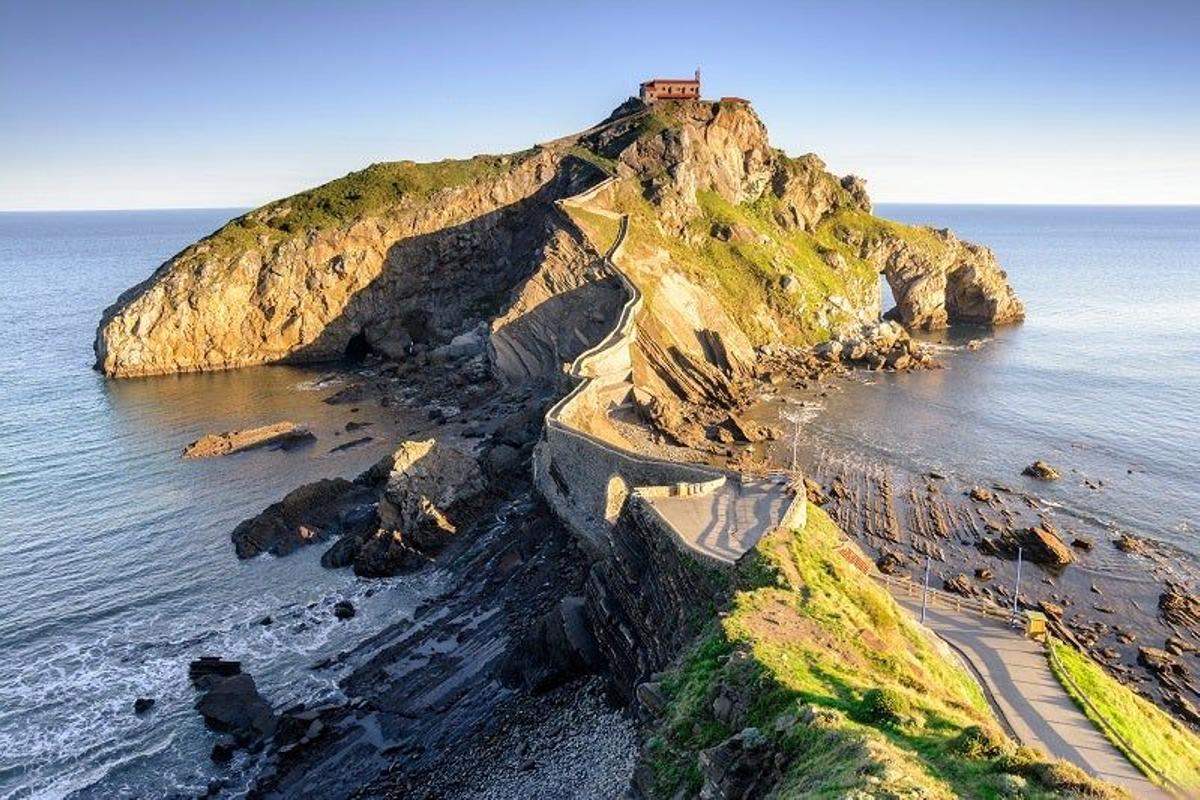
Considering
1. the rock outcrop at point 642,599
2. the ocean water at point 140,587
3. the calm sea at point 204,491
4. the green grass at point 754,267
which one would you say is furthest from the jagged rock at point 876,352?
the rock outcrop at point 642,599

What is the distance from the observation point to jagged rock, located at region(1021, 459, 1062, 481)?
55.6 m

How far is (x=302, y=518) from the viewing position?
160 feet

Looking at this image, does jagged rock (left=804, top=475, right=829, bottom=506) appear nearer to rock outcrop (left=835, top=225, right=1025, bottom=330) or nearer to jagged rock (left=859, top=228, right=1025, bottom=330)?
rock outcrop (left=835, top=225, right=1025, bottom=330)

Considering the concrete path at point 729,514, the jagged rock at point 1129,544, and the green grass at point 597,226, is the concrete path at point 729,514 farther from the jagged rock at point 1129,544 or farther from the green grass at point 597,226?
the green grass at point 597,226

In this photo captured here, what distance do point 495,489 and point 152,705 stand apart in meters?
21.1

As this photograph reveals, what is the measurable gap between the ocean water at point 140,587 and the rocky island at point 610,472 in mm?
2641

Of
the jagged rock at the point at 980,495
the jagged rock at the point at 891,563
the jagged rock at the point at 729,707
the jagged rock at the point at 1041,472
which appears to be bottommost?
the jagged rock at the point at 891,563

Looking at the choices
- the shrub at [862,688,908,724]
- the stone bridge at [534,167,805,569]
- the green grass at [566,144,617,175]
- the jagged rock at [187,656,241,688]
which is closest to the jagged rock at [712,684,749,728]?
the shrub at [862,688,908,724]

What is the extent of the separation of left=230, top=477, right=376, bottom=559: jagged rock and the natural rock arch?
18588 millimetres

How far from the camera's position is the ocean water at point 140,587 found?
31531mm

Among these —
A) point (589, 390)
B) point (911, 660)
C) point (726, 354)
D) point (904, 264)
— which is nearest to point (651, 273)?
point (726, 354)

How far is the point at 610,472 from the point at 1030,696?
19.3 meters

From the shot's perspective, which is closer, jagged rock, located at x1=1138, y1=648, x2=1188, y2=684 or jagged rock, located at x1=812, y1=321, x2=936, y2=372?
jagged rock, located at x1=1138, y1=648, x2=1188, y2=684

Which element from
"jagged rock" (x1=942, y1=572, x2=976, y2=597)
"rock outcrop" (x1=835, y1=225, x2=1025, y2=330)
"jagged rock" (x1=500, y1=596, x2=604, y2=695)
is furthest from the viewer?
"rock outcrop" (x1=835, y1=225, x2=1025, y2=330)
